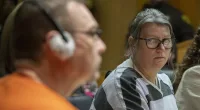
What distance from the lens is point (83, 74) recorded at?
106cm

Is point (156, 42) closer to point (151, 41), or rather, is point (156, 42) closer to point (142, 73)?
point (151, 41)

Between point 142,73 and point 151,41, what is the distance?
0.44ft

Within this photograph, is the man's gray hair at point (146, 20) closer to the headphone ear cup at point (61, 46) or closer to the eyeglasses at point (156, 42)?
the eyeglasses at point (156, 42)

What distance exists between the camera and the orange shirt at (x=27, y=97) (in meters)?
0.94

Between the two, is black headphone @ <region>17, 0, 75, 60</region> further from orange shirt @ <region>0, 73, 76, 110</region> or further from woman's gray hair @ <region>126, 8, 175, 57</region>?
woman's gray hair @ <region>126, 8, 175, 57</region>

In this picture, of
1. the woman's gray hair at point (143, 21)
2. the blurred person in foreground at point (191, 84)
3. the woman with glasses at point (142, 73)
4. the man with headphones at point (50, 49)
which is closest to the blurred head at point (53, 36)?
the man with headphones at point (50, 49)

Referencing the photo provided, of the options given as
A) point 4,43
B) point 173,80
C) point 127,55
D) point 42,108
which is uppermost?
point 4,43

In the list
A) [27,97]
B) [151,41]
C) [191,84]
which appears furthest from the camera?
[191,84]

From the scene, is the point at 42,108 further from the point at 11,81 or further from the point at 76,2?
the point at 76,2

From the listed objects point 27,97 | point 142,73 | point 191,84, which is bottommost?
point 191,84

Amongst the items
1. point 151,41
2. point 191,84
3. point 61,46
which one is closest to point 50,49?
point 61,46

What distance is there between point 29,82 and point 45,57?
0.20 ft

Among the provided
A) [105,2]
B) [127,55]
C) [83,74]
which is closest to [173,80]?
[127,55]

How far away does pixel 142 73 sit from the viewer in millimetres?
1939
